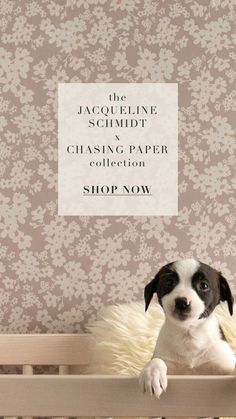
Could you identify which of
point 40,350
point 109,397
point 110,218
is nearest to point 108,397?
point 109,397

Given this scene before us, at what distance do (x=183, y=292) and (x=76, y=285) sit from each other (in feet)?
2.37

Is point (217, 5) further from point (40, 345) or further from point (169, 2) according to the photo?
point (40, 345)

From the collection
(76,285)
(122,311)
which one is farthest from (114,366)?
(76,285)

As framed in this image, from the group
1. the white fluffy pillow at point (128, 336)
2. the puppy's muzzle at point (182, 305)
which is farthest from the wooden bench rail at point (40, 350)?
the puppy's muzzle at point (182, 305)

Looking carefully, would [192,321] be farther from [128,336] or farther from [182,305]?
[128,336]

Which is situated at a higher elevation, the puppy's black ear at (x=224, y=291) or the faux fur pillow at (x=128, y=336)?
the puppy's black ear at (x=224, y=291)

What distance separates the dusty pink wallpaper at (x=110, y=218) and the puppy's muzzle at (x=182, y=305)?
2.24ft

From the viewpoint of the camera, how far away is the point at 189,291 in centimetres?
136

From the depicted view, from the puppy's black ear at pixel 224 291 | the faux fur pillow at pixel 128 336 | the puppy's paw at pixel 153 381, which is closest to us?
the puppy's paw at pixel 153 381

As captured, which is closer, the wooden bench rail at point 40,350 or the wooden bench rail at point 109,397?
the wooden bench rail at point 109,397

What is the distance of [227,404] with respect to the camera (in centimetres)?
118

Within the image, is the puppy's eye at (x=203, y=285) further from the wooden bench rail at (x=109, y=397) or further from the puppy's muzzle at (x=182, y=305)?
the wooden bench rail at (x=109, y=397)

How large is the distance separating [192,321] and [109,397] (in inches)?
10.8

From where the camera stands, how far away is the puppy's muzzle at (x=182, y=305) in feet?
4.38
